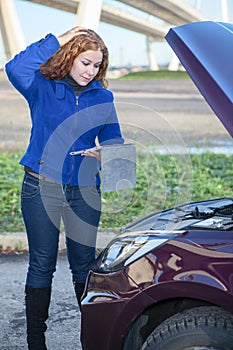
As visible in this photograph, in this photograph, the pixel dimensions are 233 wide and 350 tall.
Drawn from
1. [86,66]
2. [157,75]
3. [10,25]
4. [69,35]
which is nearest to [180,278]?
[86,66]

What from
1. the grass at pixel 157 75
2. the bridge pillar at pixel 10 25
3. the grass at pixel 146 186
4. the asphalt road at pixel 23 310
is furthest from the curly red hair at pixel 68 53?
the grass at pixel 157 75

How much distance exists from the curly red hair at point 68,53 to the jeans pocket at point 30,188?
1.65 feet

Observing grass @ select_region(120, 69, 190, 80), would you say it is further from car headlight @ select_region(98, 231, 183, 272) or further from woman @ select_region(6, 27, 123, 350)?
car headlight @ select_region(98, 231, 183, 272)

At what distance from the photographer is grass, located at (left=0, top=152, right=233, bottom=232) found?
5051 mm

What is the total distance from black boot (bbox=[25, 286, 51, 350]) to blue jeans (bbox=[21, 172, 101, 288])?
4 cm

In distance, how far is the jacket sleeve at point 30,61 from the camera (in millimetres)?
3078

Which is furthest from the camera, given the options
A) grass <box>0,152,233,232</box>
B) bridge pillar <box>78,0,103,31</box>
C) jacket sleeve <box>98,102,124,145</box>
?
bridge pillar <box>78,0,103,31</box>

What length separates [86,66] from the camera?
3.16 metres

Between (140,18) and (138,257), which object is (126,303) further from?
(140,18)

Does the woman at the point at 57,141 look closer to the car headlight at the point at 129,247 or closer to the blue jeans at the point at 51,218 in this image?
the blue jeans at the point at 51,218

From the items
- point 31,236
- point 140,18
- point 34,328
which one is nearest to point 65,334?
point 34,328

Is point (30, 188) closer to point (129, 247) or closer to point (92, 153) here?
point (92, 153)

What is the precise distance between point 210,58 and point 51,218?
1192mm

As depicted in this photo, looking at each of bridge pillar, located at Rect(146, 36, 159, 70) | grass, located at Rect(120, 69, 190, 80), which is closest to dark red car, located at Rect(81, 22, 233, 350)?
grass, located at Rect(120, 69, 190, 80)
